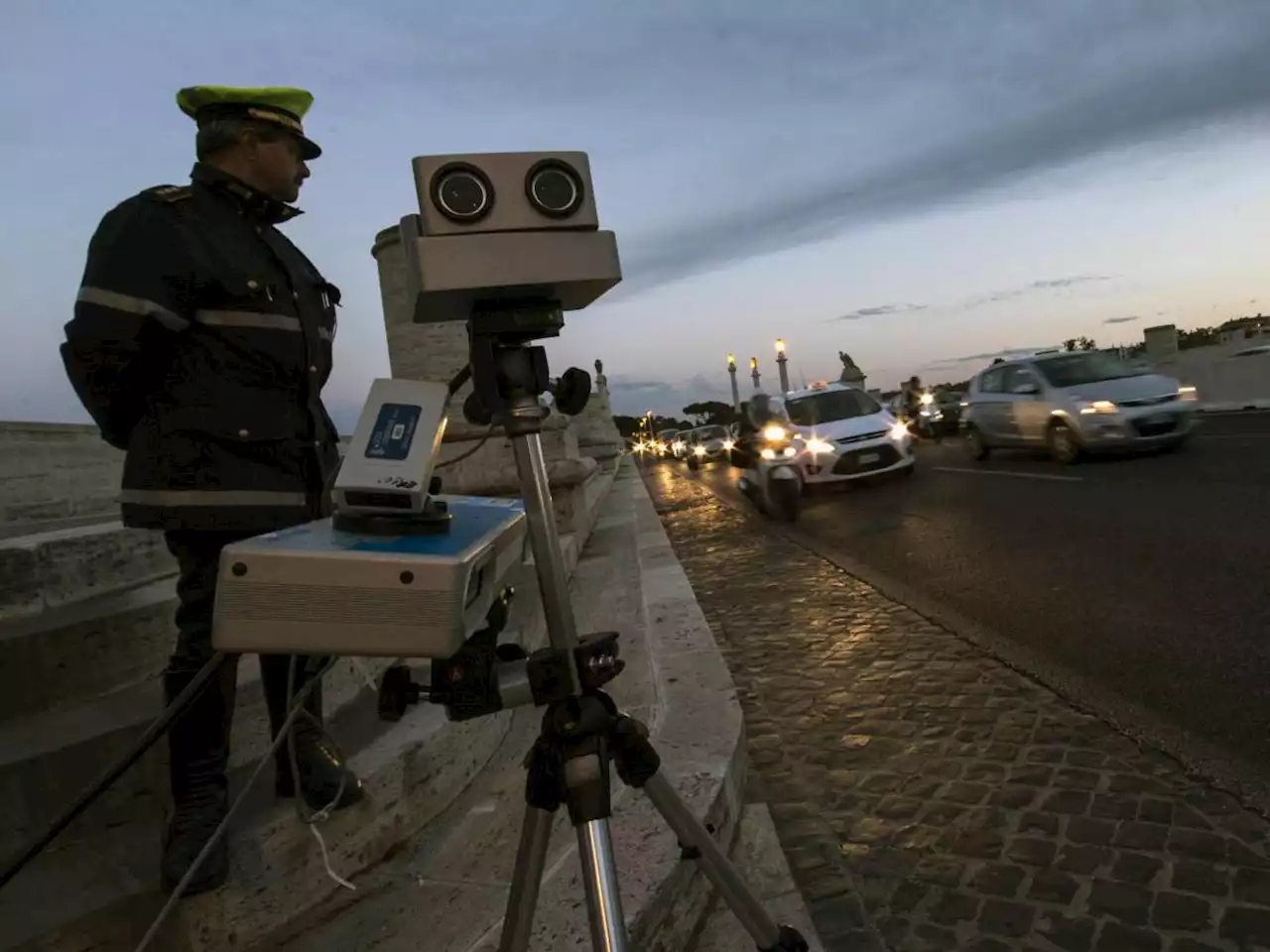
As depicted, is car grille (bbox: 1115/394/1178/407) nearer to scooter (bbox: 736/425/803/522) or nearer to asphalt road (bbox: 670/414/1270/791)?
asphalt road (bbox: 670/414/1270/791)

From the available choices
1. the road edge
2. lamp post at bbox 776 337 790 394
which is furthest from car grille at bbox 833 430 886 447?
lamp post at bbox 776 337 790 394

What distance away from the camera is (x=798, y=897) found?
2455 millimetres

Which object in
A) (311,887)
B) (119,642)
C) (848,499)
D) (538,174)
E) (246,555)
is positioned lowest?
(848,499)

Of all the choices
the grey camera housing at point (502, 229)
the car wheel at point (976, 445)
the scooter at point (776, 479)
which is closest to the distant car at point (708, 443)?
the car wheel at point (976, 445)

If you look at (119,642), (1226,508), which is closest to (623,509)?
(1226,508)

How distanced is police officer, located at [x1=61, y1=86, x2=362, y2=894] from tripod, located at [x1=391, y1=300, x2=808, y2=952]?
0.79 metres

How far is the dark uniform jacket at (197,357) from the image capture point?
1.91 meters

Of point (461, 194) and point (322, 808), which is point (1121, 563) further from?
point (461, 194)

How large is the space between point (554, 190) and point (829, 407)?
43.2ft

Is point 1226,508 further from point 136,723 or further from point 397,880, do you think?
point 136,723

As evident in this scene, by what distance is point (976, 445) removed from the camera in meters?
14.6

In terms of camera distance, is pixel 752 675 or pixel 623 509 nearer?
pixel 752 675

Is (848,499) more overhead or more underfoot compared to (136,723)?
more underfoot

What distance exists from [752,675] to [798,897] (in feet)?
7.21
